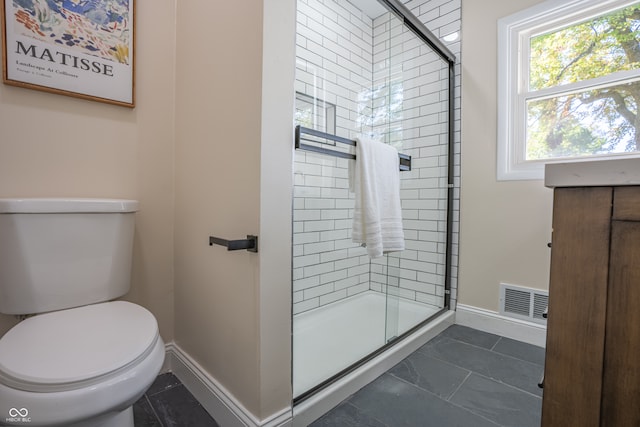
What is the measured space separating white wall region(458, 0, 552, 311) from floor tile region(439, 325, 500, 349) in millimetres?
169

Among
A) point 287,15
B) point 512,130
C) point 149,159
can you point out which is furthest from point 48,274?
point 512,130

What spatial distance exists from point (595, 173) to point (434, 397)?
1113 millimetres

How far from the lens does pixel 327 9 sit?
170 cm

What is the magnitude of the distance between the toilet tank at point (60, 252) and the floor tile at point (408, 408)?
1133 millimetres

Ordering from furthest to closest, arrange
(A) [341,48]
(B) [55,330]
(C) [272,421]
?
(A) [341,48] < (C) [272,421] < (B) [55,330]

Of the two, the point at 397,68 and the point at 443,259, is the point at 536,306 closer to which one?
the point at 443,259

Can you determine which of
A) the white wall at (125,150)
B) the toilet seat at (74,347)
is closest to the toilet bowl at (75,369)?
the toilet seat at (74,347)

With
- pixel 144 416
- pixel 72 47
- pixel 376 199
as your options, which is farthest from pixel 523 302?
pixel 72 47

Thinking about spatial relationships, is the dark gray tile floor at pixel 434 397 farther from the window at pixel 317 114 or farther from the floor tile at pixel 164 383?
the window at pixel 317 114

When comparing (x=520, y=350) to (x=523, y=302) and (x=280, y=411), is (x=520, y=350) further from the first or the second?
(x=280, y=411)

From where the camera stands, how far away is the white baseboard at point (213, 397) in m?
0.98

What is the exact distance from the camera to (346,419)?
3.65 ft

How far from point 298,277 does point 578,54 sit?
2008mm

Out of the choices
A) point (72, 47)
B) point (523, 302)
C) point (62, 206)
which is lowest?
point (523, 302)
